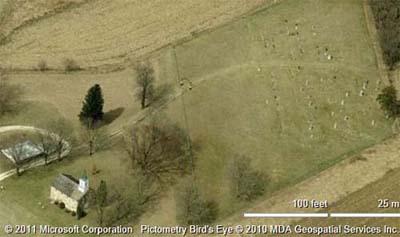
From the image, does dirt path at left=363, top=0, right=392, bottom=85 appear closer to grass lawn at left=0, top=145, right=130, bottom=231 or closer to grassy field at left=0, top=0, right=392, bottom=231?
grassy field at left=0, top=0, right=392, bottom=231

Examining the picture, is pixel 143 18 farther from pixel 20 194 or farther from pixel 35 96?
Answer: pixel 20 194

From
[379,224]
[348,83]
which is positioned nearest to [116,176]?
[379,224]

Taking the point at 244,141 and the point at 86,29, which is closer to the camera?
the point at 244,141

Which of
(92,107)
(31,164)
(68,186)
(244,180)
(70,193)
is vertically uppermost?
(92,107)

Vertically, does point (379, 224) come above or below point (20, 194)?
below

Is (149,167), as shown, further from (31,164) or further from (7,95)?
(7,95)

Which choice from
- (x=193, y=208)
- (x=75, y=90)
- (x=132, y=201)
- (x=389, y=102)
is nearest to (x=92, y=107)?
(x=75, y=90)

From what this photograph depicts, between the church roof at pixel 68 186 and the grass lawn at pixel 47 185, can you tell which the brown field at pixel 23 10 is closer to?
the grass lawn at pixel 47 185
